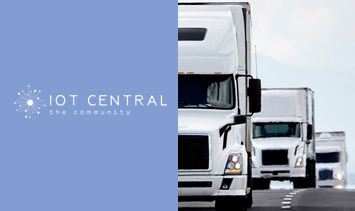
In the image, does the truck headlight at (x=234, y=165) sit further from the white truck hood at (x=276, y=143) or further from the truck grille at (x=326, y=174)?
the truck grille at (x=326, y=174)

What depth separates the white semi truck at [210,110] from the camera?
1568 cm

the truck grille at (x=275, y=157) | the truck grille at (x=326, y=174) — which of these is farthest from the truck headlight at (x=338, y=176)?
the truck grille at (x=275, y=157)

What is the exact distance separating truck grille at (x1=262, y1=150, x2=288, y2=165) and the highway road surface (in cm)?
738

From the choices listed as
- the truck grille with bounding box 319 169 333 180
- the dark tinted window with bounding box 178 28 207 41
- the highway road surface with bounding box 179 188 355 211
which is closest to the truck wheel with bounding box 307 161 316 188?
the highway road surface with bounding box 179 188 355 211

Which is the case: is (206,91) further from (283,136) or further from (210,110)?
(283,136)

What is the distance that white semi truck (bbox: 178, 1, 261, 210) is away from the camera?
15680mm

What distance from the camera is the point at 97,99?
6383mm

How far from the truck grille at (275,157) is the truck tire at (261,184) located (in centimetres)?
172

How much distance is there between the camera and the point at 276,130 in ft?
104

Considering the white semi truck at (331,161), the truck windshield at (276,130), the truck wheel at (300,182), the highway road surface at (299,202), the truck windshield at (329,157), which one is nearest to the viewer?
the highway road surface at (299,202)

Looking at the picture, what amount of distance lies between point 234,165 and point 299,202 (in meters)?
4.83

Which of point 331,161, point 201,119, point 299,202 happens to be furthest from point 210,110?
point 331,161

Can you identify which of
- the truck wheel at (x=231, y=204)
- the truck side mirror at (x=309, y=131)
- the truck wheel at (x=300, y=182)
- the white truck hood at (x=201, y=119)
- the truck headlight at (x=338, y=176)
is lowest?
the truck headlight at (x=338, y=176)

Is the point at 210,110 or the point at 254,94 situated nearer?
the point at 210,110
